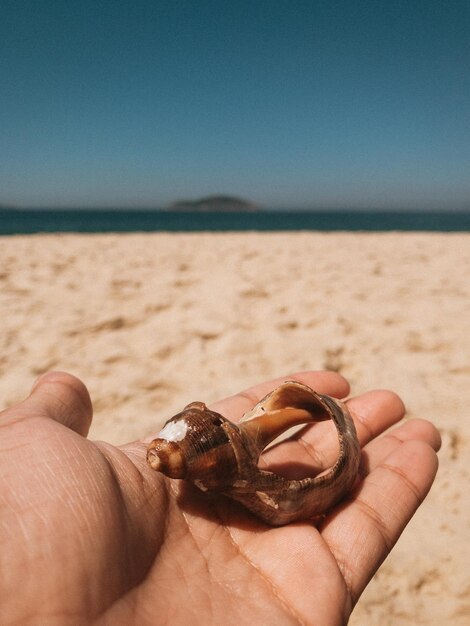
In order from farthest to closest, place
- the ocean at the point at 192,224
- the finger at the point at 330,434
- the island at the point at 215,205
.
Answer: the island at the point at 215,205 < the ocean at the point at 192,224 < the finger at the point at 330,434

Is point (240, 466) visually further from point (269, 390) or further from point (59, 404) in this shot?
point (269, 390)

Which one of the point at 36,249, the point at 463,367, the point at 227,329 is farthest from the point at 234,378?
the point at 36,249

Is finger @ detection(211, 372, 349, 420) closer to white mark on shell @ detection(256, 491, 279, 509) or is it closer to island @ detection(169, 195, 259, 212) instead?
white mark on shell @ detection(256, 491, 279, 509)

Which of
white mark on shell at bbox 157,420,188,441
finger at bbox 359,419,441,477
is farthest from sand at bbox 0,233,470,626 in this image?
white mark on shell at bbox 157,420,188,441

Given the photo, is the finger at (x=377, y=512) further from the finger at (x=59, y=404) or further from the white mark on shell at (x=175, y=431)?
the finger at (x=59, y=404)

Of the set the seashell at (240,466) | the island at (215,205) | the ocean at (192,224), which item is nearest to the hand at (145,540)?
the seashell at (240,466)

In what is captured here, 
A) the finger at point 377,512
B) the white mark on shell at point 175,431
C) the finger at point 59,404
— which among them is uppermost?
the white mark on shell at point 175,431
